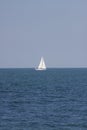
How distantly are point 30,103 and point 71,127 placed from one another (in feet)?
62.8

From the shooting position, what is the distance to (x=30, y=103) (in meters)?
61.9

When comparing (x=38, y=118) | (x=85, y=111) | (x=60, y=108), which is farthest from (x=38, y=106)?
(x=38, y=118)

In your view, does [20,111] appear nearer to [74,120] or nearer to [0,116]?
[0,116]

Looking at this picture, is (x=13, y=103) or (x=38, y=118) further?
(x=13, y=103)

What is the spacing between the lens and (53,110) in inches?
2135

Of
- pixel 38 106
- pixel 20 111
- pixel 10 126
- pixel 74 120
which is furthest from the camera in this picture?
pixel 38 106

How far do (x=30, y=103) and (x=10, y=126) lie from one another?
18944mm

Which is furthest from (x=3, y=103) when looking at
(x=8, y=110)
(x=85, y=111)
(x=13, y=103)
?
(x=85, y=111)

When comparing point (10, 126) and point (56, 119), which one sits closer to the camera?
point (10, 126)

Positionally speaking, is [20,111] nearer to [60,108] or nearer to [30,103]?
[60,108]

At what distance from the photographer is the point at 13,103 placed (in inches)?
2429

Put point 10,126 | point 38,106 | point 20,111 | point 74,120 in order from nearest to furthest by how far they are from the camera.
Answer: point 10,126
point 74,120
point 20,111
point 38,106

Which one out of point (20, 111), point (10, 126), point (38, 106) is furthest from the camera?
point (38, 106)

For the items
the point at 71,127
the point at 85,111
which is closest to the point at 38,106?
the point at 85,111
